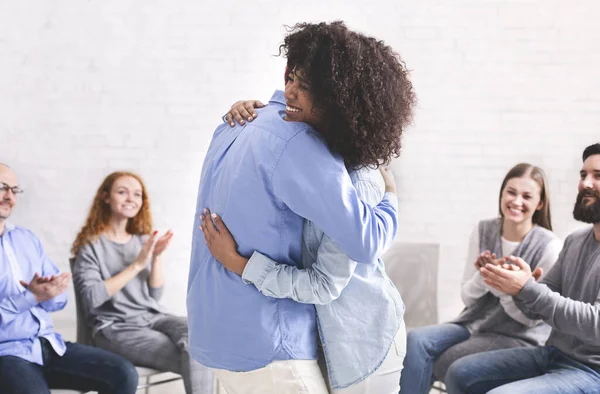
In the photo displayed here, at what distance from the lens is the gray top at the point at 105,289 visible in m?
3.33

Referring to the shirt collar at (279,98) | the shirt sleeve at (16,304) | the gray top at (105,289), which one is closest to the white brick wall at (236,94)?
the gray top at (105,289)

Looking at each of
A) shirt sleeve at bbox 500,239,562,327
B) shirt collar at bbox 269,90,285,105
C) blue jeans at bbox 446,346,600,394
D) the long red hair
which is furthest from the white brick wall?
shirt collar at bbox 269,90,285,105

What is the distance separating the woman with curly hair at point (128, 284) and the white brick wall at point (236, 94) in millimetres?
624

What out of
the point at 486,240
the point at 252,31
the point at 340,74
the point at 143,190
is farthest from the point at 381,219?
the point at 252,31

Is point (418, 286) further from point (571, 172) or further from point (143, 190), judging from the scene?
point (143, 190)

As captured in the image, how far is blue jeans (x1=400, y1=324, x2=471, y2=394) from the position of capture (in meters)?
3.15

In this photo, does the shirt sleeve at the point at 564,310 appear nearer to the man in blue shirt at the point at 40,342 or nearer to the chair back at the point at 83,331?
the man in blue shirt at the point at 40,342

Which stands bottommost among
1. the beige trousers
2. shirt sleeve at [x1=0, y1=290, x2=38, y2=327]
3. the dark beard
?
shirt sleeve at [x1=0, y1=290, x2=38, y2=327]

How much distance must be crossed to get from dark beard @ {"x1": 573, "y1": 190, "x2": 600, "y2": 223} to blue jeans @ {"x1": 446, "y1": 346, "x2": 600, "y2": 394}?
504 millimetres

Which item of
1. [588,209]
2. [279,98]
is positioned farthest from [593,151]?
[279,98]

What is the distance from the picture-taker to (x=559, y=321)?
2480 mm

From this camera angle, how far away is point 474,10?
167 inches

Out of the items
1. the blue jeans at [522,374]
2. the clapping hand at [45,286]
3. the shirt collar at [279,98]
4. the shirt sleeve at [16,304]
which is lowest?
the blue jeans at [522,374]

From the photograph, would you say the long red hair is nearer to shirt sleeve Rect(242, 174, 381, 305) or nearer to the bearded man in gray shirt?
the bearded man in gray shirt
